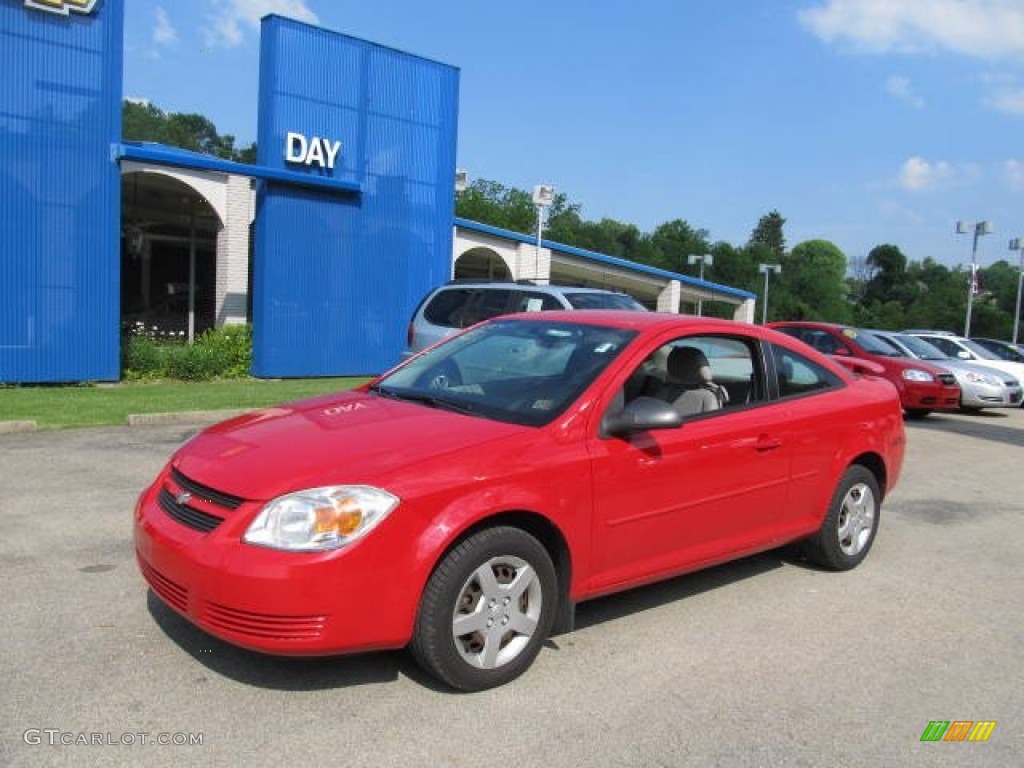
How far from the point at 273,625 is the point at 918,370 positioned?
13073 millimetres

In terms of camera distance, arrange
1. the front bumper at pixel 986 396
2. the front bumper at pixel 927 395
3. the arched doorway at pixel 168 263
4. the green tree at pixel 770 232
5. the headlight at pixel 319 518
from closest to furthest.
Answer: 1. the headlight at pixel 319 518
2. the front bumper at pixel 927 395
3. the front bumper at pixel 986 396
4. the arched doorway at pixel 168 263
5. the green tree at pixel 770 232

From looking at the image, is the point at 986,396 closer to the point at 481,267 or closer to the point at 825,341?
the point at 825,341

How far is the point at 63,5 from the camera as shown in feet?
44.2

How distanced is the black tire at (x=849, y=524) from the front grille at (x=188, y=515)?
366 centimetres

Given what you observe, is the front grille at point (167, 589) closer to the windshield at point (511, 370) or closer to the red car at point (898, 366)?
the windshield at point (511, 370)

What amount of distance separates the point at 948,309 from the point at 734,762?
294ft

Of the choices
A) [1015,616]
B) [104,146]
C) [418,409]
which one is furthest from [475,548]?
[104,146]

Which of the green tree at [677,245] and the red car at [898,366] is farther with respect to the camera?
the green tree at [677,245]

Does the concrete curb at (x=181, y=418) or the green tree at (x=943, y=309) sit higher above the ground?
the green tree at (x=943, y=309)

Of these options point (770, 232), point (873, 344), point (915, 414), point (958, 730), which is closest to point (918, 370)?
point (915, 414)

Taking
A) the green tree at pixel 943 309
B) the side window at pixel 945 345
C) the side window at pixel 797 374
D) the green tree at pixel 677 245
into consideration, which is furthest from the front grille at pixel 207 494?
the green tree at pixel 677 245

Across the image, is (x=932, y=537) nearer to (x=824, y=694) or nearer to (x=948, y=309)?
(x=824, y=694)

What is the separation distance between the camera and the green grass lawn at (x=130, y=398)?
1031 centimetres

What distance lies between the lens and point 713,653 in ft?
13.5
